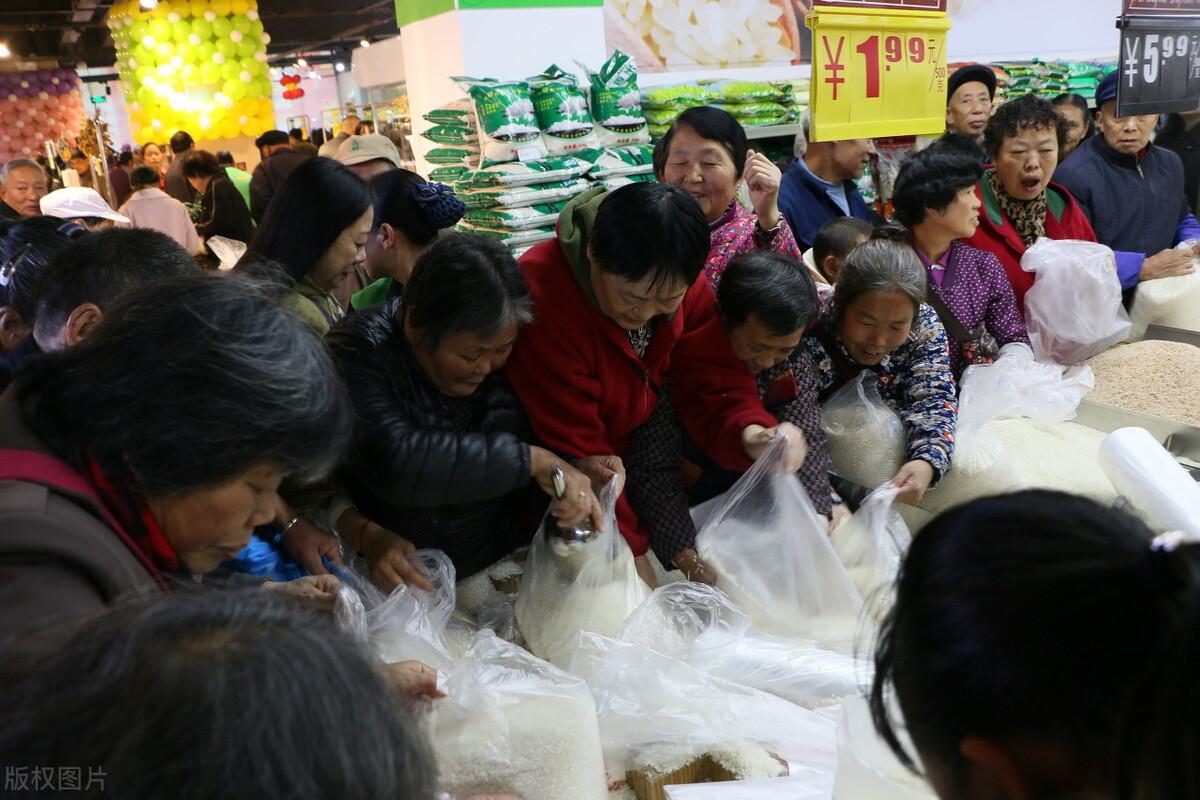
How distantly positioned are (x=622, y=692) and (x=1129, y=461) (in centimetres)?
106

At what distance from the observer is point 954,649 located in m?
0.62

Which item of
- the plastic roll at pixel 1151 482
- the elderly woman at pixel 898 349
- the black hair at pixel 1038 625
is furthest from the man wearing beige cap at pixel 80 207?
the black hair at pixel 1038 625

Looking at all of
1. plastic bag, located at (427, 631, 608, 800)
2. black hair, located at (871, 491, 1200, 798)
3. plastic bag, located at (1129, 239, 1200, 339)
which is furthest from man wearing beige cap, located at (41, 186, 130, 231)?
black hair, located at (871, 491, 1200, 798)

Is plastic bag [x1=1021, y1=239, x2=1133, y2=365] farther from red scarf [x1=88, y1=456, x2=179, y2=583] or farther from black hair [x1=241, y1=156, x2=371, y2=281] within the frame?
red scarf [x1=88, y1=456, x2=179, y2=583]

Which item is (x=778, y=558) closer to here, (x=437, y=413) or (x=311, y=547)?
(x=437, y=413)

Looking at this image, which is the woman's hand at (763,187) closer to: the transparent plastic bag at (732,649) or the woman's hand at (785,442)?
the woman's hand at (785,442)

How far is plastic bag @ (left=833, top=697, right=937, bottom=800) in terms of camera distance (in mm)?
953

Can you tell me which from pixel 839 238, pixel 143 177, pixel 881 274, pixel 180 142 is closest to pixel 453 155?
pixel 839 238

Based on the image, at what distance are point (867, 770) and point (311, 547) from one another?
0.93 metres

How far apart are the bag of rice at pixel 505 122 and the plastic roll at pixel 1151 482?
1634 mm

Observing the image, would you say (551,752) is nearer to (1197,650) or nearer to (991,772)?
(991,772)

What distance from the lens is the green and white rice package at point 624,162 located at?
8.95 ft

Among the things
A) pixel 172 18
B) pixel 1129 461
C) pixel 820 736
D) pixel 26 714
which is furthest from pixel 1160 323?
pixel 172 18

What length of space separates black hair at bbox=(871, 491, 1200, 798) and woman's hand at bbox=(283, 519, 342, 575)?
3.41ft
